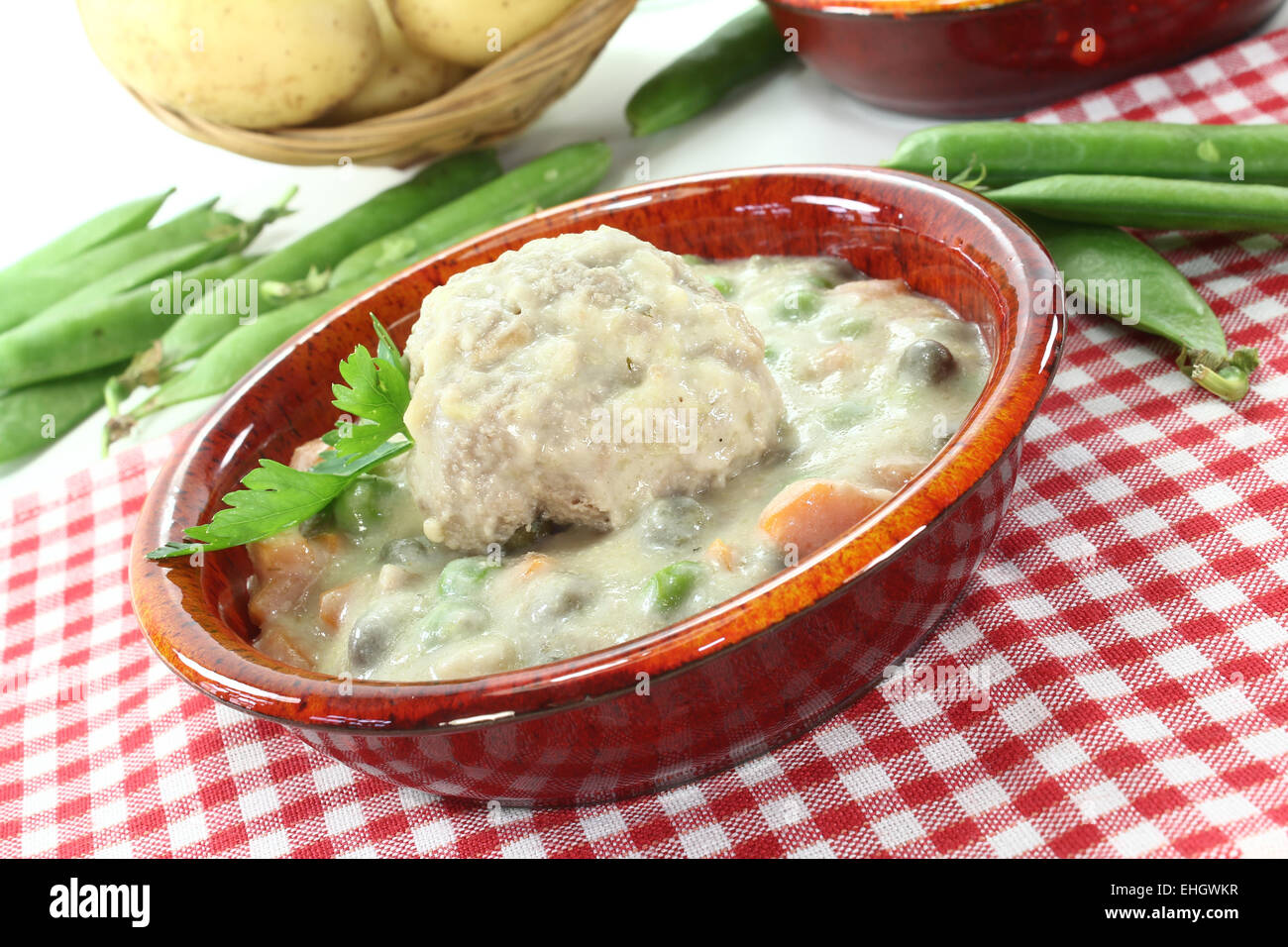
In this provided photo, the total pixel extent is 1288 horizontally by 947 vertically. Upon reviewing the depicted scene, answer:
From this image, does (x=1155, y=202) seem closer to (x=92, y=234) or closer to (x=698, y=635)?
(x=698, y=635)

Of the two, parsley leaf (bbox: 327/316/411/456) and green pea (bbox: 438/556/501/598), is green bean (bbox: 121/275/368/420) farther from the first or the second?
green pea (bbox: 438/556/501/598)

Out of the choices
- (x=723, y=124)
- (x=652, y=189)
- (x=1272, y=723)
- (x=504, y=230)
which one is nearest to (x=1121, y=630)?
(x=1272, y=723)

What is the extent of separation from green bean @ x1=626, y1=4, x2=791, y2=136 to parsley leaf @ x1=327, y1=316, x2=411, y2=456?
243 cm

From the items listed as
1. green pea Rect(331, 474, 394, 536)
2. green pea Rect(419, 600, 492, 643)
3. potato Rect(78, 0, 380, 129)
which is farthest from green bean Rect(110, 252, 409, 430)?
green pea Rect(419, 600, 492, 643)

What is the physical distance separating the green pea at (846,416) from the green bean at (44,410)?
286 cm

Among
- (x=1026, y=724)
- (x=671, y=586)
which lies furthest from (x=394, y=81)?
(x=1026, y=724)

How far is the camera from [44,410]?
410 cm

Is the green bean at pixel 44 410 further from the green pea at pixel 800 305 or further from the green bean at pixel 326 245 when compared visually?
the green pea at pixel 800 305

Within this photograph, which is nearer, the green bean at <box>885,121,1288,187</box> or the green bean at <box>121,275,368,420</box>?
the green bean at <box>885,121,1288,187</box>

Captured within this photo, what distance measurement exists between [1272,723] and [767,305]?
4.47 feet

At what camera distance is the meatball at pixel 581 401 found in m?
2.28

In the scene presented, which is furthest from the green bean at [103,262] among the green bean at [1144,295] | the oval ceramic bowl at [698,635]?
the green bean at [1144,295]

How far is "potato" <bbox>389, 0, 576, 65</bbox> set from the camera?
13.8 ft

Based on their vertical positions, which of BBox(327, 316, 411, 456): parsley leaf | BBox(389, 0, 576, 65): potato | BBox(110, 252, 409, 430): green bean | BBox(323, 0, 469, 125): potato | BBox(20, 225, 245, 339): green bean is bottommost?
BBox(110, 252, 409, 430): green bean
